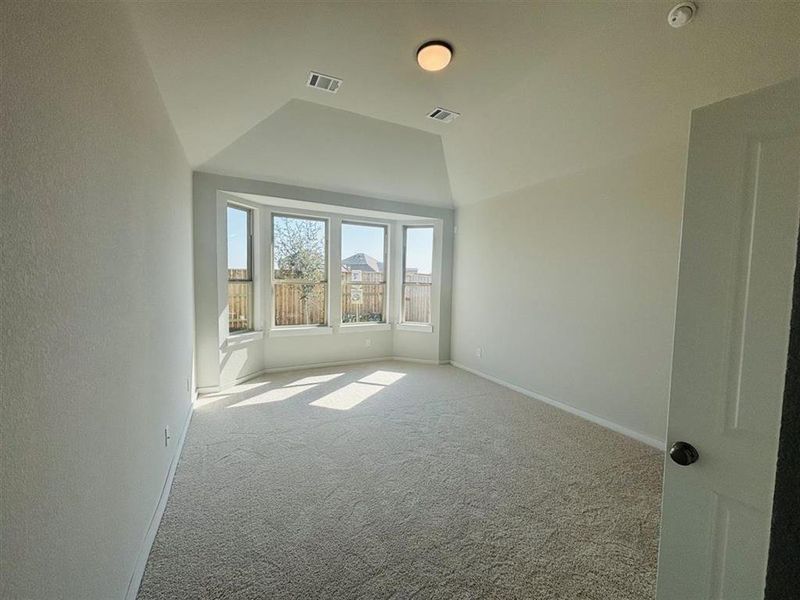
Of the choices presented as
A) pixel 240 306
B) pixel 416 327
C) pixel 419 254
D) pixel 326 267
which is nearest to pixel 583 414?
pixel 416 327

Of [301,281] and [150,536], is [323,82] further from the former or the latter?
[150,536]

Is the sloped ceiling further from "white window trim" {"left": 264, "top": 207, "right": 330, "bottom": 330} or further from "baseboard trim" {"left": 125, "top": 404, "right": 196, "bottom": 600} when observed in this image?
"baseboard trim" {"left": 125, "top": 404, "right": 196, "bottom": 600}

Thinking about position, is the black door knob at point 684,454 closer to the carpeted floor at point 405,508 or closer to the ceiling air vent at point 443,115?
the carpeted floor at point 405,508

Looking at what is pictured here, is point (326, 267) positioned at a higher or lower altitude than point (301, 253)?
lower

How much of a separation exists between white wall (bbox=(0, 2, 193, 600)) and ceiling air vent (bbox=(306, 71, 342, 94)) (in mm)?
1109

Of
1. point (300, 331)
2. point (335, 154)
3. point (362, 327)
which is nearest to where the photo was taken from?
point (335, 154)

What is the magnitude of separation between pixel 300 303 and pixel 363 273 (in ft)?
3.68

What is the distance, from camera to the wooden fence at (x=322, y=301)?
4.45m

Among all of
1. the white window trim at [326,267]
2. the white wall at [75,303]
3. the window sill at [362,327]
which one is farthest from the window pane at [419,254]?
the white wall at [75,303]

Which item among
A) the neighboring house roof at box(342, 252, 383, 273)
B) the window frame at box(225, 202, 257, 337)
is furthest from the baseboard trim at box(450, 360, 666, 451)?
the window frame at box(225, 202, 257, 337)

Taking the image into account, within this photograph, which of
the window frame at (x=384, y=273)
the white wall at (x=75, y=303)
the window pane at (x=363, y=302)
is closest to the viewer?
the white wall at (x=75, y=303)

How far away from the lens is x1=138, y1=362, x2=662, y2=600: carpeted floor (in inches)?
60.2

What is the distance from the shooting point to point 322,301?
5203mm

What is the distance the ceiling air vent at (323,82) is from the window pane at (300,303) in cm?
281
